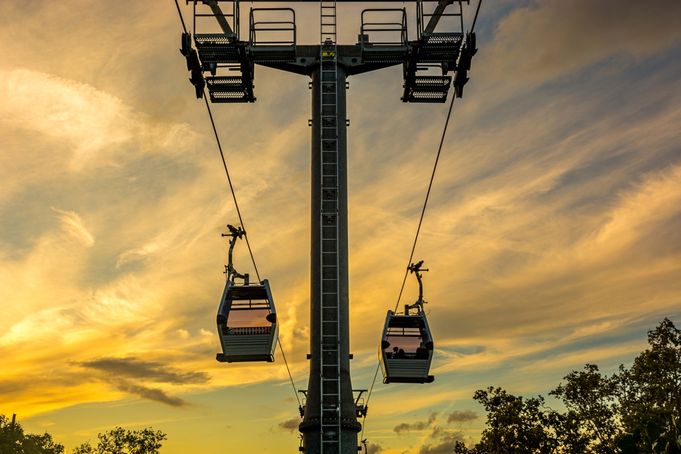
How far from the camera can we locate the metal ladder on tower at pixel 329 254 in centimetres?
2395

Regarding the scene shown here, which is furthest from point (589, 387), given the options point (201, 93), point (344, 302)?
point (201, 93)

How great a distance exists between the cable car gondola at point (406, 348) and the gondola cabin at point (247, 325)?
400cm

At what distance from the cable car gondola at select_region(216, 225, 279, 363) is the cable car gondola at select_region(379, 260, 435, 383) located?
398cm

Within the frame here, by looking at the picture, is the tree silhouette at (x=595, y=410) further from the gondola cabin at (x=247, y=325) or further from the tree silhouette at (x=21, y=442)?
the tree silhouette at (x=21, y=442)

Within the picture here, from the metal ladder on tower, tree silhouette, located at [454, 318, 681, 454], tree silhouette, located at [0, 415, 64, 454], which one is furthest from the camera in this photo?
tree silhouette, located at [0, 415, 64, 454]

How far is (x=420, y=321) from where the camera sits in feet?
89.6

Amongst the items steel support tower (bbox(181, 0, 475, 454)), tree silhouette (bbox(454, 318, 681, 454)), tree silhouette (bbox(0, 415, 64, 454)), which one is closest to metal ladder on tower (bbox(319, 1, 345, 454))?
steel support tower (bbox(181, 0, 475, 454))

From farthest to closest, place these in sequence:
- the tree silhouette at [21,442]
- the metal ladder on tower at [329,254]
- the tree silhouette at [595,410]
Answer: the tree silhouette at [21,442]
the tree silhouette at [595,410]
the metal ladder on tower at [329,254]

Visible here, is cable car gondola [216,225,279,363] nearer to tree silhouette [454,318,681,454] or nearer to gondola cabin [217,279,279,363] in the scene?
gondola cabin [217,279,279,363]

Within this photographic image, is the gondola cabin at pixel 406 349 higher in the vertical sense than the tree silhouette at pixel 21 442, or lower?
lower

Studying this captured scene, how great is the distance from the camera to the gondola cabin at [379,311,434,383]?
27.1 meters

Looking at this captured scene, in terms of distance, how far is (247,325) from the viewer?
25.2 m

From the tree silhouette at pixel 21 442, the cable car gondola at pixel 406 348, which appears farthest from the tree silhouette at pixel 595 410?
the tree silhouette at pixel 21 442

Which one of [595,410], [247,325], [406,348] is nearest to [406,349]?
[406,348]
